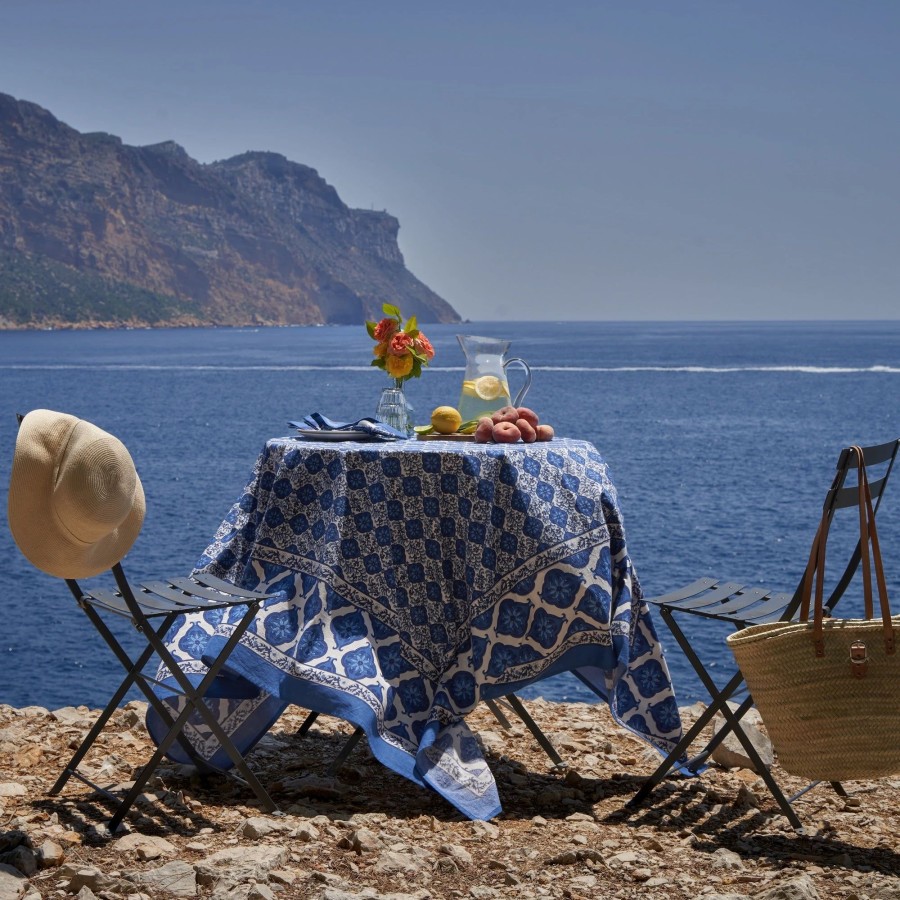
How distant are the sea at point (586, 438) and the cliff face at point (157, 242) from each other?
53462 mm

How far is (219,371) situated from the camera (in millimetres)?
71375

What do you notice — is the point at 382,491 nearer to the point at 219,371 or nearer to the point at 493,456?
the point at 493,456

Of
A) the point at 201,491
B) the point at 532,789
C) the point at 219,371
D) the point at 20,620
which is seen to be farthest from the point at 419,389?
the point at 532,789

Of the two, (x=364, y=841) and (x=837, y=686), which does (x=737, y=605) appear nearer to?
(x=837, y=686)

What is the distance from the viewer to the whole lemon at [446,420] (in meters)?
4.71

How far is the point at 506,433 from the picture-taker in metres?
4.40

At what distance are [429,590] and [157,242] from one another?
16156 cm

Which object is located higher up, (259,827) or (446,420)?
(446,420)

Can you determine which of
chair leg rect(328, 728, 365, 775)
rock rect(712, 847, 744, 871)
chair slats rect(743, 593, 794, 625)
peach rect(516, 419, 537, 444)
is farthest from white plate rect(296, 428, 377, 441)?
rock rect(712, 847, 744, 871)

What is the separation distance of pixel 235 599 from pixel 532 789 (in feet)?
3.95

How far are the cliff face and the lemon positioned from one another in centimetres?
13270

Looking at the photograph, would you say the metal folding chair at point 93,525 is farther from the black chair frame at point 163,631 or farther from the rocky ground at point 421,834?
the rocky ground at point 421,834

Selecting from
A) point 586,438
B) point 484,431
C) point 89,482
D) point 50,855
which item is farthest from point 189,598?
point 586,438

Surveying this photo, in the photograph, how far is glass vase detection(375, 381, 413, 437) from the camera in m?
4.88
